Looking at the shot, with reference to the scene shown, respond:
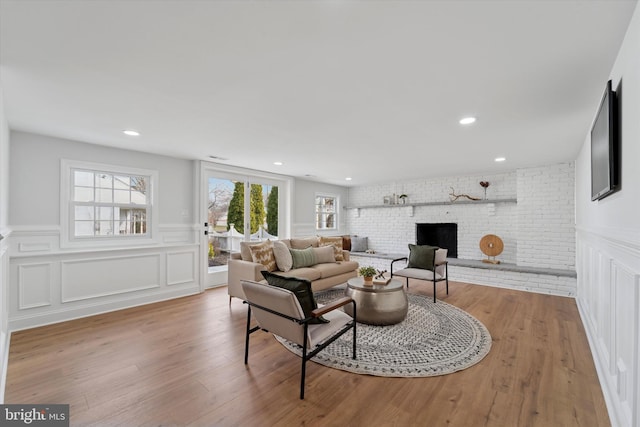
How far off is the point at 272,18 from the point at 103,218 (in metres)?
3.91

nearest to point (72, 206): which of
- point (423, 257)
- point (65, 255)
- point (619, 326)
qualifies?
point (65, 255)

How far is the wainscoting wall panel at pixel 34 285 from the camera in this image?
3.22 m

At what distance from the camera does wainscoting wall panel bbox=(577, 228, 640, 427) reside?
4.44 ft

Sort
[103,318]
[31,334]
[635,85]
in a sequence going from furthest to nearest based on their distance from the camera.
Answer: [103,318], [31,334], [635,85]

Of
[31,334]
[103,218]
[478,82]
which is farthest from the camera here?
[103,218]

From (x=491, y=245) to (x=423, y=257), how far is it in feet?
6.71

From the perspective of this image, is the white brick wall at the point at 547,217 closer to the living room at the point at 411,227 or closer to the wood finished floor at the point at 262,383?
the living room at the point at 411,227

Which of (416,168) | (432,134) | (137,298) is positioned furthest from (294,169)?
(137,298)

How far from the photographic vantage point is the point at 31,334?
3.07m

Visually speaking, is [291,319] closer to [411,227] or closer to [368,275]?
[368,275]

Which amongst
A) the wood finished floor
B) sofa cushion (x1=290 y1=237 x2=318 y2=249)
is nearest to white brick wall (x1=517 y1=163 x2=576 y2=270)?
the wood finished floor

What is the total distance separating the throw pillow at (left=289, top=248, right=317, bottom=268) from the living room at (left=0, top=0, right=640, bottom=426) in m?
1.66

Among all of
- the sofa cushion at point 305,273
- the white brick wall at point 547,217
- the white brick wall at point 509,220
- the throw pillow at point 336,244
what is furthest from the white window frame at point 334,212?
the white brick wall at point 547,217

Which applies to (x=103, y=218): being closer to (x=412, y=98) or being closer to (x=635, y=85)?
(x=412, y=98)
